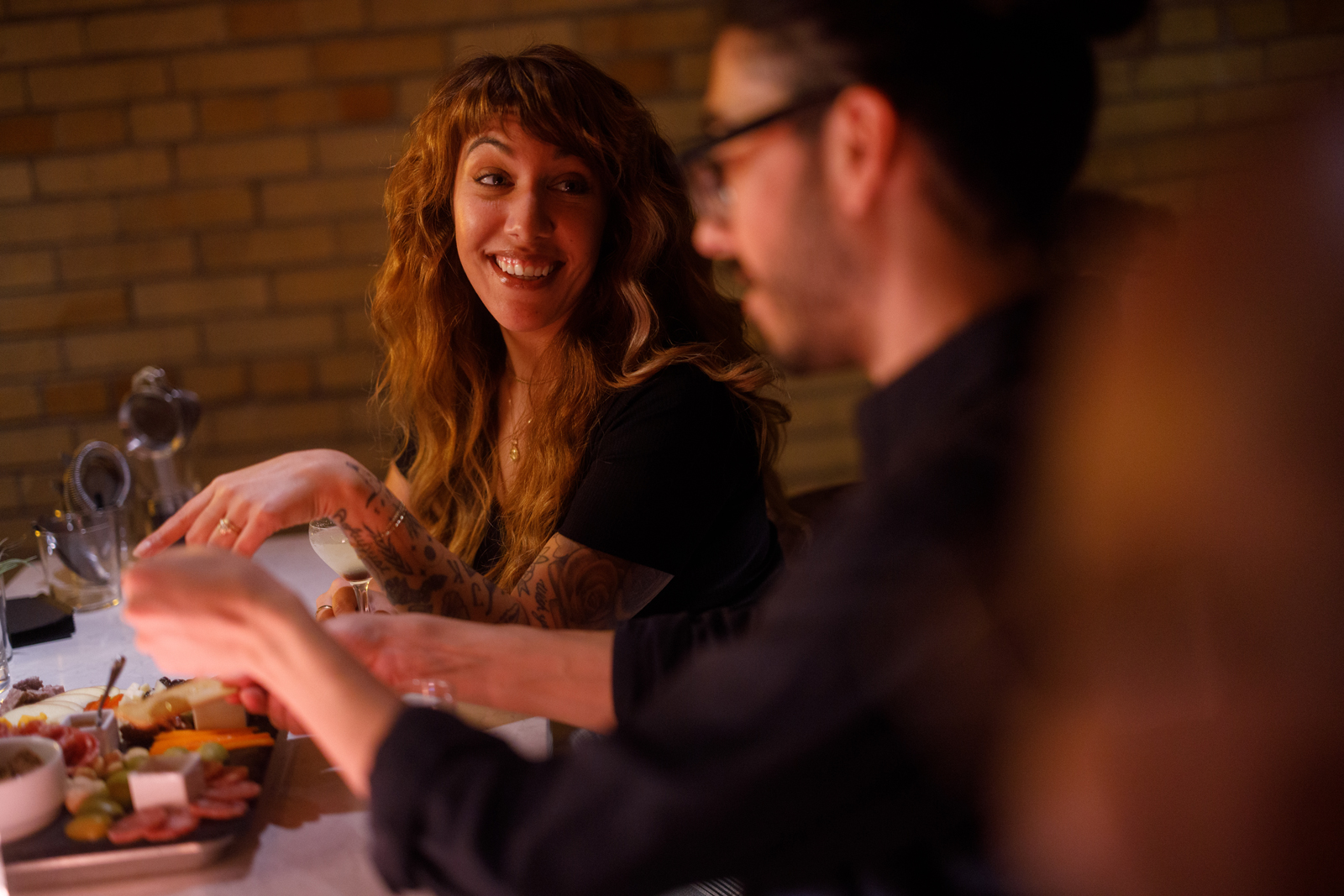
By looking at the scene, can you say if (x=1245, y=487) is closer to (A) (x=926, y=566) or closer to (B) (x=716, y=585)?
(A) (x=926, y=566)

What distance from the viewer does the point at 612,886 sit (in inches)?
22.8

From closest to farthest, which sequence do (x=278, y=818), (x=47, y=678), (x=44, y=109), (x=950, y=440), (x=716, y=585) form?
(x=950, y=440) < (x=278, y=818) < (x=47, y=678) < (x=716, y=585) < (x=44, y=109)

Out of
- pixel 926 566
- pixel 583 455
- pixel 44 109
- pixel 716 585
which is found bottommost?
pixel 716 585

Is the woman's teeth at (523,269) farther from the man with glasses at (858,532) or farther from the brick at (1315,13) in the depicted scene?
the brick at (1315,13)

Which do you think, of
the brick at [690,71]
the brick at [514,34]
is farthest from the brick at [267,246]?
the brick at [690,71]

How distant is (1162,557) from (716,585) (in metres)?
1.03

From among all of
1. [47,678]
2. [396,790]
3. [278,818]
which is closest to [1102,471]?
[396,790]

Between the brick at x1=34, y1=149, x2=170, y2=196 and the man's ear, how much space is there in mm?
2579

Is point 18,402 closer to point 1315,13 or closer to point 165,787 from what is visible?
point 165,787

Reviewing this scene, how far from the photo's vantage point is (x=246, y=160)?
276 cm

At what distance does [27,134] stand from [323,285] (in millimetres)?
844

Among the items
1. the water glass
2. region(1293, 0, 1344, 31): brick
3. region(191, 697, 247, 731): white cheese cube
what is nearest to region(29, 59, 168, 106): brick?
the water glass

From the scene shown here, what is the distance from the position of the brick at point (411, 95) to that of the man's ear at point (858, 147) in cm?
229

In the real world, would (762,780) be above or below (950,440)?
below
